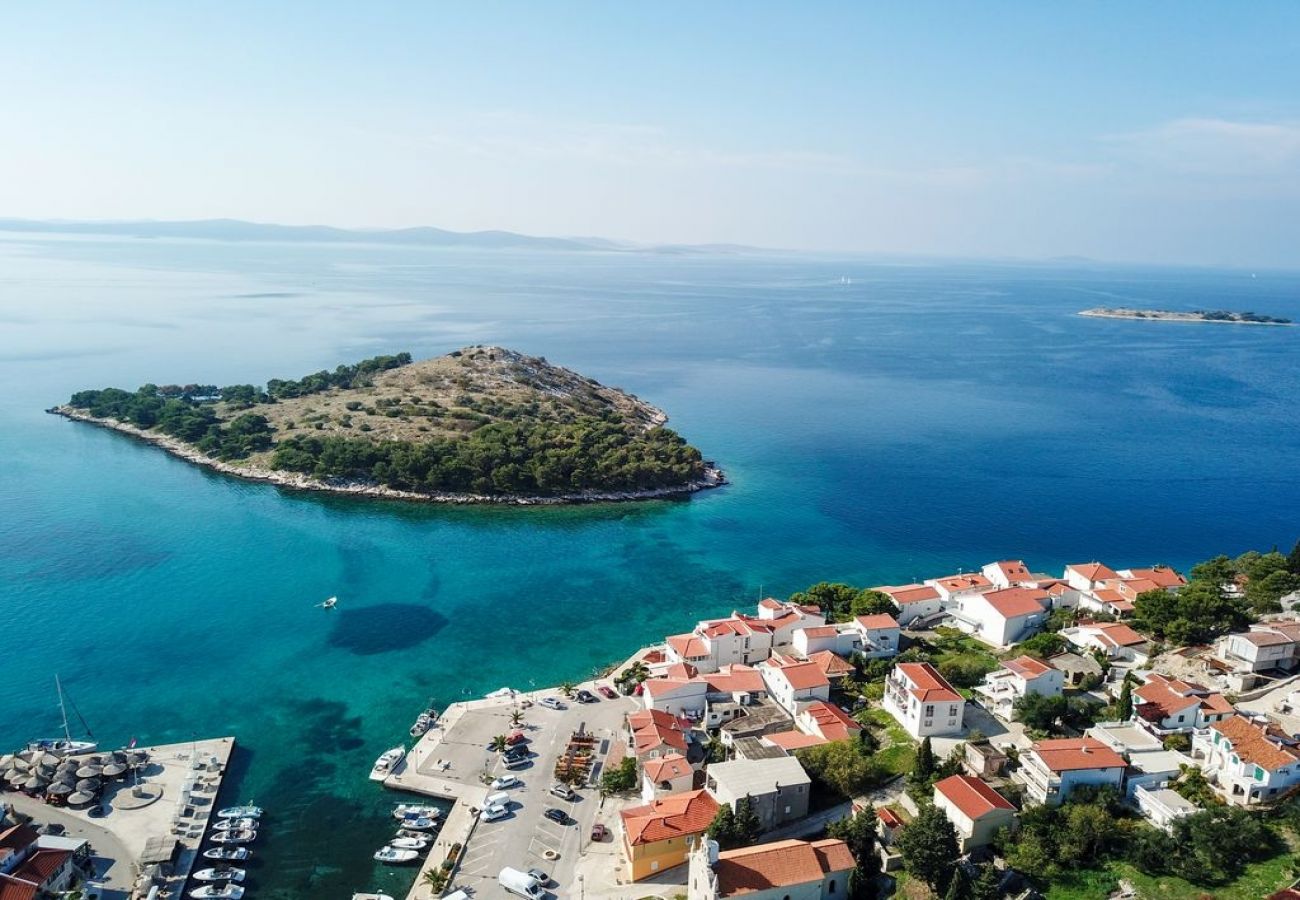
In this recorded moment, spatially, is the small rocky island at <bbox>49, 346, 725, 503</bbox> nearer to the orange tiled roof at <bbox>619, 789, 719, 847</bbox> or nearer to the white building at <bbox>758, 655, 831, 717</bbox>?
the white building at <bbox>758, 655, 831, 717</bbox>

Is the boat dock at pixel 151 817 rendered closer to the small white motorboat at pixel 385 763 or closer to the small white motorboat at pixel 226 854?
the small white motorboat at pixel 226 854

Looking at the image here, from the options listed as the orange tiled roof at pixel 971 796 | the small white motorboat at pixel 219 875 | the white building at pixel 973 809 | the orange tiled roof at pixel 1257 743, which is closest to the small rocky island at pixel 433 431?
the small white motorboat at pixel 219 875

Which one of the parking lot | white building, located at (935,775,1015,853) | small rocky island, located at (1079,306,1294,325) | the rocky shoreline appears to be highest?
small rocky island, located at (1079,306,1294,325)

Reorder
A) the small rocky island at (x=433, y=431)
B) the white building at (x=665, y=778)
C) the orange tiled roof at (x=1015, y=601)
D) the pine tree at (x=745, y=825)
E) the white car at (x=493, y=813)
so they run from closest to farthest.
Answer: the pine tree at (x=745, y=825)
the white car at (x=493, y=813)
the white building at (x=665, y=778)
the orange tiled roof at (x=1015, y=601)
the small rocky island at (x=433, y=431)

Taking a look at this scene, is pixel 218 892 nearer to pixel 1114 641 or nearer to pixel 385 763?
pixel 385 763

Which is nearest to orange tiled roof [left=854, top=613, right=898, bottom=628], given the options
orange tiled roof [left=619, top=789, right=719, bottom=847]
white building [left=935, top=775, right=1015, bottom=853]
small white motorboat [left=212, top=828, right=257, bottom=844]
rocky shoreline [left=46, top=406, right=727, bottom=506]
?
white building [left=935, top=775, right=1015, bottom=853]

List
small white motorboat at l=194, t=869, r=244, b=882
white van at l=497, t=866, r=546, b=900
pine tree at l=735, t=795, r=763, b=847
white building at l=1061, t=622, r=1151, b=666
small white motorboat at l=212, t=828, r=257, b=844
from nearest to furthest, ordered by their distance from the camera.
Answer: white van at l=497, t=866, r=546, b=900 < small white motorboat at l=194, t=869, r=244, b=882 < pine tree at l=735, t=795, r=763, b=847 < small white motorboat at l=212, t=828, r=257, b=844 < white building at l=1061, t=622, r=1151, b=666

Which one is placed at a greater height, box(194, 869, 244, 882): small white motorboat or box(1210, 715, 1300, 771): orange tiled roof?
box(1210, 715, 1300, 771): orange tiled roof
